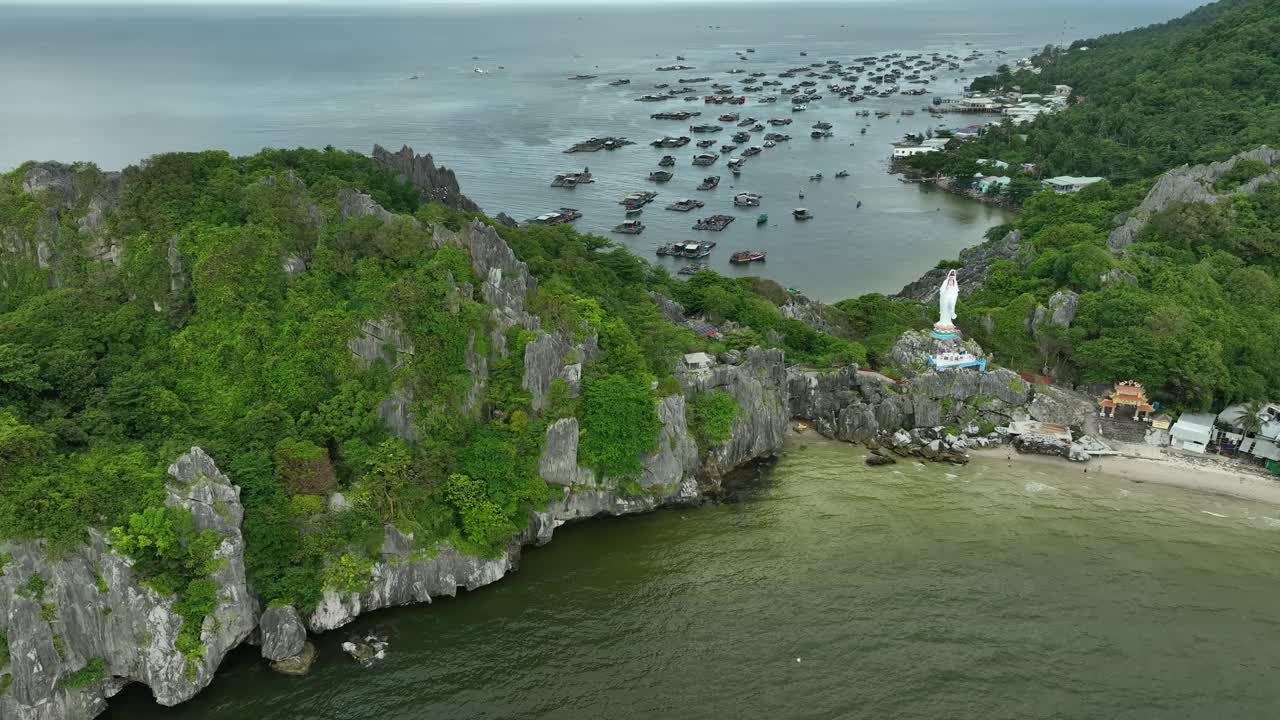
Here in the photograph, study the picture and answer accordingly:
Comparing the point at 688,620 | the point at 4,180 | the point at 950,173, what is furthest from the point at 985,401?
the point at 950,173

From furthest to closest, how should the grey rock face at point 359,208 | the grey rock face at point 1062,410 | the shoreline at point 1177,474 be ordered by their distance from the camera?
the grey rock face at point 1062,410
the grey rock face at point 359,208
the shoreline at point 1177,474

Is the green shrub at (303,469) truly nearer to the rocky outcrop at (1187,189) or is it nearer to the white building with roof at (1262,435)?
the white building with roof at (1262,435)

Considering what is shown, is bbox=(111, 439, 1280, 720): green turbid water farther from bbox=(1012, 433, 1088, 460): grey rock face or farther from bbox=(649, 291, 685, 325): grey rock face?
bbox=(649, 291, 685, 325): grey rock face

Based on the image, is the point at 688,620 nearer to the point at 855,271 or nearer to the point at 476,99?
the point at 855,271

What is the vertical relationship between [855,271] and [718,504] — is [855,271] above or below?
above

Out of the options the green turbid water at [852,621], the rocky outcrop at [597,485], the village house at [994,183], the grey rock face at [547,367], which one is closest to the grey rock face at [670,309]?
the rocky outcrop at [597,485]

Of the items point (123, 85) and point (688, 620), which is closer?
point (688, 620)

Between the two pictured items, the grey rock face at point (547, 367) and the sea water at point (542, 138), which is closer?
the grey rock face at point (547, 367)
